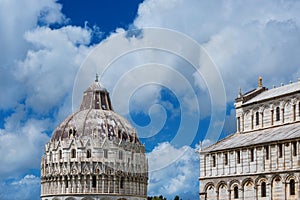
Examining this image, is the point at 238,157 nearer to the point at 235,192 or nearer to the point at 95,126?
the point at 235,192

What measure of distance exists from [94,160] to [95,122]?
9313 millimetres

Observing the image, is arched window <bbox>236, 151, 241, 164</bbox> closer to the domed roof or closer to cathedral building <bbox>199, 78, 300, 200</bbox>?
cathedral building <bbox>199, 78, 300, 200</bbox>

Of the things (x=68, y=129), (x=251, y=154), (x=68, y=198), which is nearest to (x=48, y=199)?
(x=68, y=198)

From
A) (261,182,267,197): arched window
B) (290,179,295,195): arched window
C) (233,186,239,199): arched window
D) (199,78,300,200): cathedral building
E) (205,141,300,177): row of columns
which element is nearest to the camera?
(290,179,295,195): arched window

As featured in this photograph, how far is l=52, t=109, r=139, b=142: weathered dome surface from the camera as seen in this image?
131 m

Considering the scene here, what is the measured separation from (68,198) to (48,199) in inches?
253

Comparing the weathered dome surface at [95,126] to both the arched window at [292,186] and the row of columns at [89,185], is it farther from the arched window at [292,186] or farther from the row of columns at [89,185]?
the arched window at [292,186]

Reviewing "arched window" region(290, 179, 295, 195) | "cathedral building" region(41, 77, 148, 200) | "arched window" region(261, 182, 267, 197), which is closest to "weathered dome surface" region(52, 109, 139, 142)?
"cathedral building" region(41, 77, 148, 200)

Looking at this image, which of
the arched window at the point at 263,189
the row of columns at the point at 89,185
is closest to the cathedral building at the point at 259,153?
the arched window at the point at 263,189

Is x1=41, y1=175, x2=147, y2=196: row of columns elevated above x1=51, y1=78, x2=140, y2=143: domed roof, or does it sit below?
below

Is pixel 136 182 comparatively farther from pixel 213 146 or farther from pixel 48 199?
pixel 213 146

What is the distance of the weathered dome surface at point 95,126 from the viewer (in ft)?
429

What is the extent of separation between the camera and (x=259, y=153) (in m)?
69.3

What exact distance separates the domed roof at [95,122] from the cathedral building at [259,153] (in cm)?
5192
